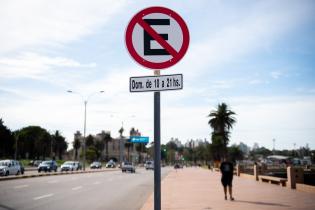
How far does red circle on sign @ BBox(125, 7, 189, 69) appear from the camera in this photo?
13.4 feet

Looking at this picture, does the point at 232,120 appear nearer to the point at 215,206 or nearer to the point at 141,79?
the point at 215,206

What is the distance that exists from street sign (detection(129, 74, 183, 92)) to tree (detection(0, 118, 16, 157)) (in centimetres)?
10577

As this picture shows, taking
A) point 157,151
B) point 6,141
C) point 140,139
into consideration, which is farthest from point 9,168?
point 6,141

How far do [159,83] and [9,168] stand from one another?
3549 centimetres

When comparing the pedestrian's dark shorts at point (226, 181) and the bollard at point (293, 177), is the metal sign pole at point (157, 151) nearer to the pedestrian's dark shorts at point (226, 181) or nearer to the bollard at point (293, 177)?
the pedestrian's dark shorts at point (226, 181)

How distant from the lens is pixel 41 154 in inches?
5349

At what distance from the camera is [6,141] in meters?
103

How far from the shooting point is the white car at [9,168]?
34281 millimetres

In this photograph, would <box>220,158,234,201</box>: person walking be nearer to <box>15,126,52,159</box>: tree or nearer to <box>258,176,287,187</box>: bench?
<box>258,176,287,187</box>: bench

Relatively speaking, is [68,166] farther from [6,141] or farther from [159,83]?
[6,141]

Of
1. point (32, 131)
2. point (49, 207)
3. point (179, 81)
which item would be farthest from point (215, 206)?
point (32, 131)

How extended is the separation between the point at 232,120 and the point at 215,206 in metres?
55.9

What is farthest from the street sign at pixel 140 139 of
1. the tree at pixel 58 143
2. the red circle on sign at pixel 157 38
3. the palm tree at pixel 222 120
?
the red circle on sign at pixel 157 38

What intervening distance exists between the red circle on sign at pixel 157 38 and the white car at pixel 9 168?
33.9 meters
